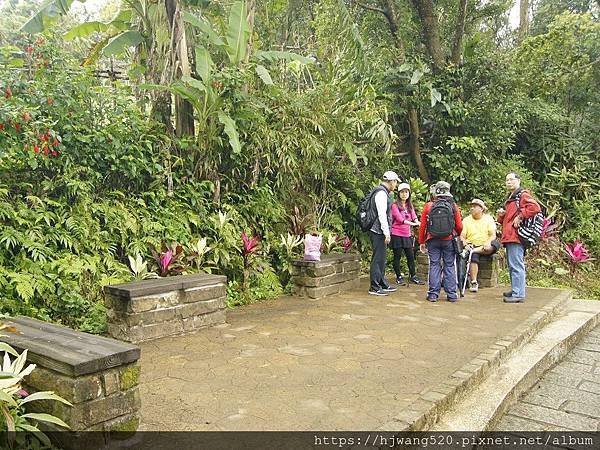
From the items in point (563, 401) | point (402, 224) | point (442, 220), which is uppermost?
point (442, 220)

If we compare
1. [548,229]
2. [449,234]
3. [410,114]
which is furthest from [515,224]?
[410,114]

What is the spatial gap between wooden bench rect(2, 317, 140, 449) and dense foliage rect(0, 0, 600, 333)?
1.90 metres

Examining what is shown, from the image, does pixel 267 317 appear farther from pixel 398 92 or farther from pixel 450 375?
pixel 398 92

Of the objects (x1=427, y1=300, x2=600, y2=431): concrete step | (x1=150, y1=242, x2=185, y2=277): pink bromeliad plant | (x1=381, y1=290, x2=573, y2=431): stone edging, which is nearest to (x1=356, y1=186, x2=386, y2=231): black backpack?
(x1=381, y1=290, x2=573, y2=431): stone edging

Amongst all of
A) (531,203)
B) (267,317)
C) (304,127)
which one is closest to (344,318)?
(267,317)

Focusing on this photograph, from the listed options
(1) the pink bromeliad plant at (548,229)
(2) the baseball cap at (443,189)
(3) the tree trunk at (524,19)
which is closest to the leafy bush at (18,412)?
(2) the baseball cap at (443,189)

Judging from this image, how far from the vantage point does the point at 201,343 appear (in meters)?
4.64

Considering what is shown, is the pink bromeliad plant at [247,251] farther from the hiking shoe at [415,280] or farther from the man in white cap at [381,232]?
the hiking shoe at [415,280]

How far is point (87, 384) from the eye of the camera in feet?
8.81

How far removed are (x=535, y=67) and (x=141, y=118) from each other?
8705 millimetres

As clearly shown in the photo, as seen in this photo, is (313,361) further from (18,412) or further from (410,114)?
(410,114)

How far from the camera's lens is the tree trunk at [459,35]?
11.1 meters

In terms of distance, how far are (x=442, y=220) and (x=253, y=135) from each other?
2.88 meters

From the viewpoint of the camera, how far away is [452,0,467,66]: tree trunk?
11.1 metres
